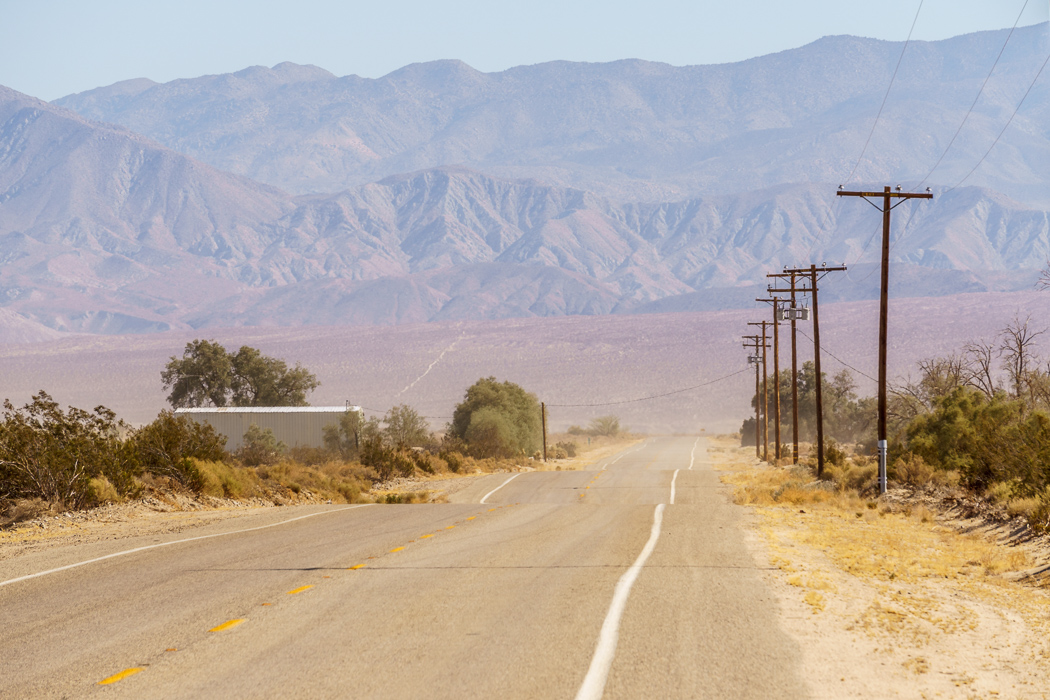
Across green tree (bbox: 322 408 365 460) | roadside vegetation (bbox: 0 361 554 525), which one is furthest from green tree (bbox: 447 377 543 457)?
green tree (bbox: 322 408 365 460)

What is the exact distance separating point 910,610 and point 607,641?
377cm

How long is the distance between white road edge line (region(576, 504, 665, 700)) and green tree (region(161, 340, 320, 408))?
67.5 meters

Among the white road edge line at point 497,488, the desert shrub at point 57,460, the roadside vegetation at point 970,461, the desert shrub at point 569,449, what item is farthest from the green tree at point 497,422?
the desert shrub at point 57,460

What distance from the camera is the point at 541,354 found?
16288cm

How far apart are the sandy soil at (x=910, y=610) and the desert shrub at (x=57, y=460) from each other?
12.7 metres

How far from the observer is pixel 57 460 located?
1992cm

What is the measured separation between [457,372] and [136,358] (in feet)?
187

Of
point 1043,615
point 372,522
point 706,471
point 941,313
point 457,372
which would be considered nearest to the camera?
point 1043,615

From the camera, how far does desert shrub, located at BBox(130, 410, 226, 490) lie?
24.9 m

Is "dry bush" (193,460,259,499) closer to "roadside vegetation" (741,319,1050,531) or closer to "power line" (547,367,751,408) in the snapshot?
"roadside vegetation" (741,319,1050,531)

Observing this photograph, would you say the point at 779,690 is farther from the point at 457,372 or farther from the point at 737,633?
the point at 457,372

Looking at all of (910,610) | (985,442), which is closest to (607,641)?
(910,610)

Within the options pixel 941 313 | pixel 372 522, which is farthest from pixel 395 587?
pixel 941 313

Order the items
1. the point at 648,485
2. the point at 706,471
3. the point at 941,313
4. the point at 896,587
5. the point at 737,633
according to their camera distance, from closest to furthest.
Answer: the point at 737,633 < the point at 896,587 < the point at 648,485 < the point at 706,471 < the point at 941,313
